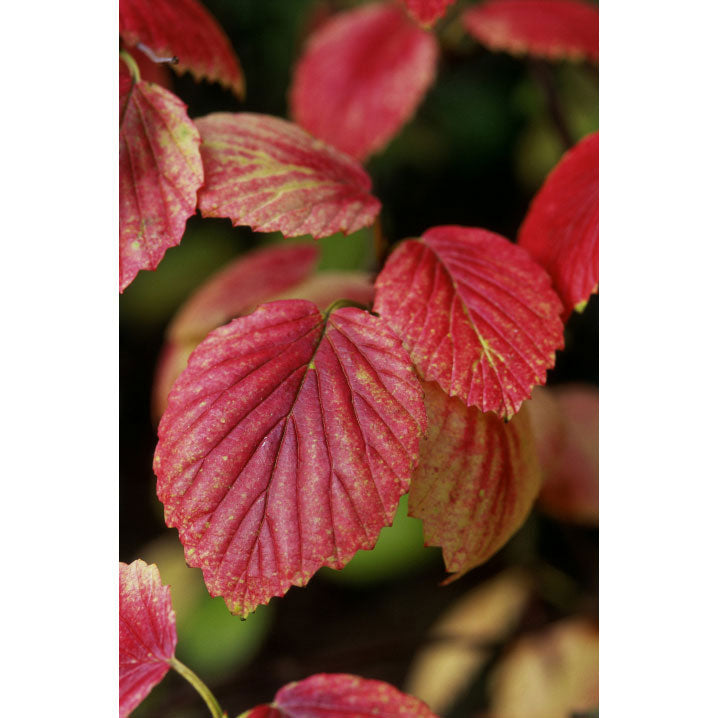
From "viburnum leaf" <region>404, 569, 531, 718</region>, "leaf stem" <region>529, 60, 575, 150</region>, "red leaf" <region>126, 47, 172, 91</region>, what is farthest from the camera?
"viburnum leaf" <region>404, 569, 531, 718</region>

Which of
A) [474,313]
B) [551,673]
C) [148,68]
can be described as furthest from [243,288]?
[551,673]

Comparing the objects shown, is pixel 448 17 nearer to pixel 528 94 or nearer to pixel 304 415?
pixel 528 94

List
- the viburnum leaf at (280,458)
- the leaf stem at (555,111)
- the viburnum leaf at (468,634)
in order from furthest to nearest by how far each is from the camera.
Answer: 1. the viburnum leaf at (468,634)
2. the leaf stem at (555,111)
3. the viburnum leaf at (280,458)

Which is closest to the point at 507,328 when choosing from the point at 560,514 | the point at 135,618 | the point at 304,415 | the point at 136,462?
the point at 304,415

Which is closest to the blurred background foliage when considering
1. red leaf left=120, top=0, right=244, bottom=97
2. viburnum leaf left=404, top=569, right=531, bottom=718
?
viburnum leaf left=404, top=569, right=531, bottom=718

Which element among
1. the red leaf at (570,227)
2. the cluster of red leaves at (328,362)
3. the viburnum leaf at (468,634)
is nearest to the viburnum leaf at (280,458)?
the cluster of red leaves at (328,362)

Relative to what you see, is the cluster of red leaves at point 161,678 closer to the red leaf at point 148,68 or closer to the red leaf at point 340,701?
the red leaf at point 340,701

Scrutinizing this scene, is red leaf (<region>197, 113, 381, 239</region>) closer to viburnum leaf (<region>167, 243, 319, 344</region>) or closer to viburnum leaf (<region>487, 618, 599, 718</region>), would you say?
viburnum leaf (<region>167, 243, 319, 344</region>)
